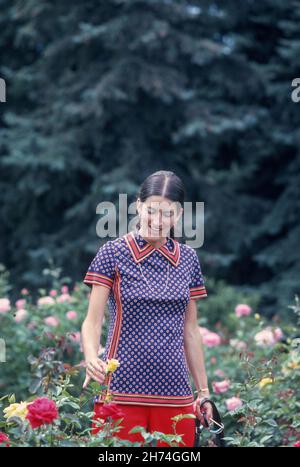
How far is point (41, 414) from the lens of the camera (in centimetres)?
197

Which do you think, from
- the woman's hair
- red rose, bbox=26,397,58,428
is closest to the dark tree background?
the woman's hair

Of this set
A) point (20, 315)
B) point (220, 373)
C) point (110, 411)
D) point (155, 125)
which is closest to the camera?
point (110, 411)

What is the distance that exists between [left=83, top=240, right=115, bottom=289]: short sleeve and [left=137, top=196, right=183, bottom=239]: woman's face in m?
0.15

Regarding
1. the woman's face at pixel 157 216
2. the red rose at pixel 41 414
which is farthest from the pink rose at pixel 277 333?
the red rose at pixel 41 414

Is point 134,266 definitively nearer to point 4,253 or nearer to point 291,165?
point 291,165

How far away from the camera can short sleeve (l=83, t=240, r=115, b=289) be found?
2535 mm

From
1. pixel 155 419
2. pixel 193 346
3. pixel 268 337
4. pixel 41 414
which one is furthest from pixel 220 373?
pixel 41 414

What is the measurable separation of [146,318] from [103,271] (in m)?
0.21

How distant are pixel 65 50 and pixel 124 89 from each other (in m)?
1.08

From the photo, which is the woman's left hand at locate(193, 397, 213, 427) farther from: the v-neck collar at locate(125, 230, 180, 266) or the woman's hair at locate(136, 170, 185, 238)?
the woman's hair at locate(136, 170, 185, 238)

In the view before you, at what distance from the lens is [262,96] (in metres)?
10.2

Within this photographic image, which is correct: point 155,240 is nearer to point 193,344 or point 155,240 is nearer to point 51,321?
point 193,344

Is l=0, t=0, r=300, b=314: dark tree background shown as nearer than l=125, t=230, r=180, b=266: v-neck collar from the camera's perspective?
No

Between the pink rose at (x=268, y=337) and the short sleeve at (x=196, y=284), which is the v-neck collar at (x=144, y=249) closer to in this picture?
the short sleeve at (x=196, y=284)
